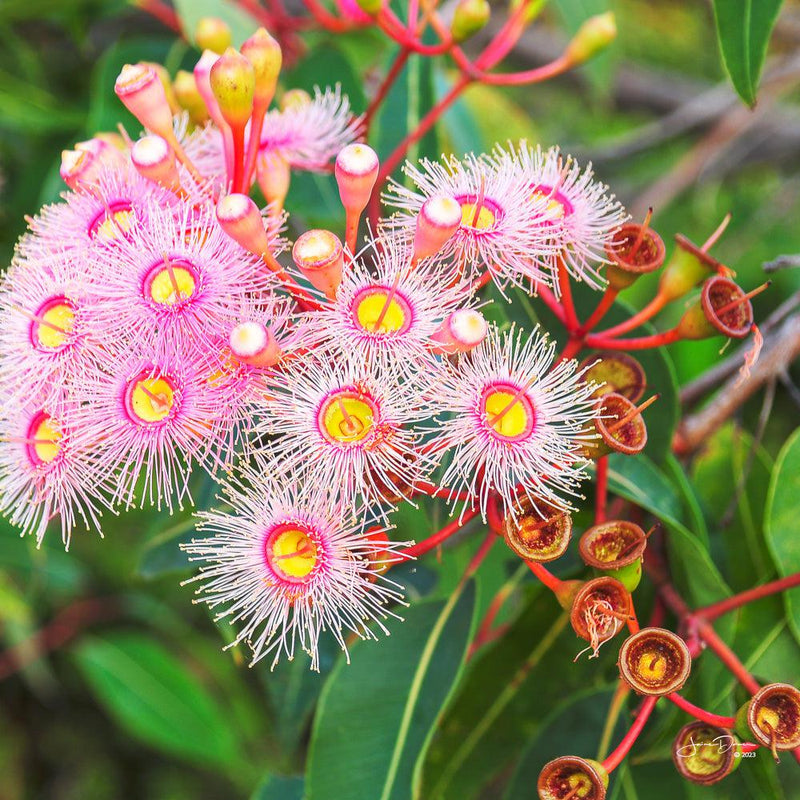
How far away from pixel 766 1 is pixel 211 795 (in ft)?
9.28

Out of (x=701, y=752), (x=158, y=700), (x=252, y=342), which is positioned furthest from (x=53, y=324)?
(x=158, y=700)

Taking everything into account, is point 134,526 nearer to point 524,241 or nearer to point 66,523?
point 66,523

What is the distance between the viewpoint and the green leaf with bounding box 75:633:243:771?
7.88 feet

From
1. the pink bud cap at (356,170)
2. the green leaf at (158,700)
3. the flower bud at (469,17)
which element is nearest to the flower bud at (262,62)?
the pink bud cap at (356,170)

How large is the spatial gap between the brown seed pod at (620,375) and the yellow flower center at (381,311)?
10.5 inches

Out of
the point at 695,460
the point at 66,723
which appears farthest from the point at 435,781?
the point at 66,723

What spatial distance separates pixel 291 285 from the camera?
99cm

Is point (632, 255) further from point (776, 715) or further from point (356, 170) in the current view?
point (776, 715)

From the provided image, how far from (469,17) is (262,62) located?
398 millimetres

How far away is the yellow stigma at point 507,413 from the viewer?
992 millimetres

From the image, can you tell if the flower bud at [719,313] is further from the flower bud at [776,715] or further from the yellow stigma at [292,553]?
the yellow stigma at [292,553]

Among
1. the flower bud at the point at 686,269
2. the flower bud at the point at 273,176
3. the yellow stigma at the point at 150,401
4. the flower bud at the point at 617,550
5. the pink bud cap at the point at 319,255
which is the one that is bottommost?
the flower bud at the point at 617,550

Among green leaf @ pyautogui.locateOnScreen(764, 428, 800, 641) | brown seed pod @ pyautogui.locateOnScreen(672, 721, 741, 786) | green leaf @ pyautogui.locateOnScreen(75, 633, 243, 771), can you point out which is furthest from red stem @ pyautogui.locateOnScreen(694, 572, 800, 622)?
green leaf @ pyautogui.locateOnScreen(75, 633, 243, 771)

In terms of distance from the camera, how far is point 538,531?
967 millimetres
